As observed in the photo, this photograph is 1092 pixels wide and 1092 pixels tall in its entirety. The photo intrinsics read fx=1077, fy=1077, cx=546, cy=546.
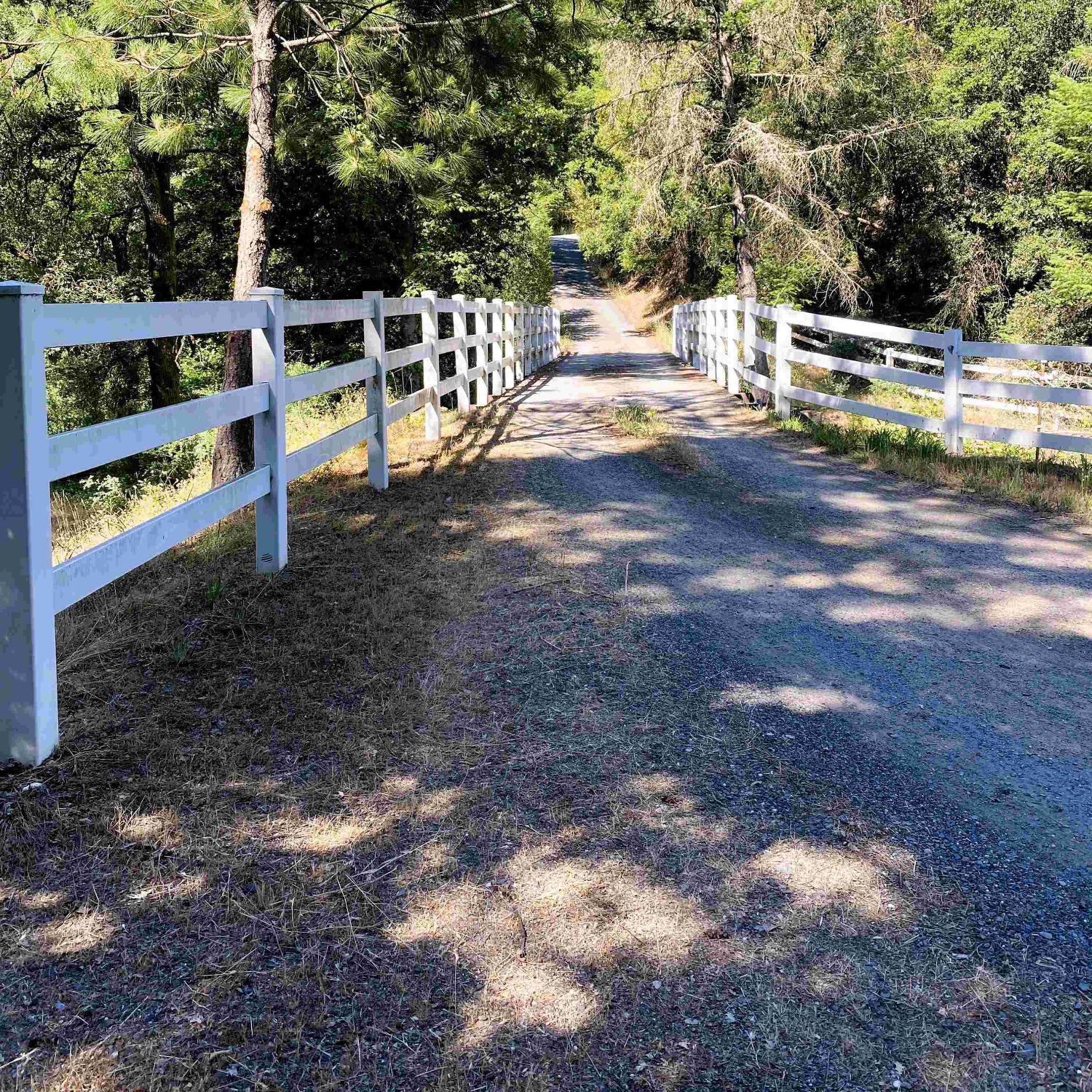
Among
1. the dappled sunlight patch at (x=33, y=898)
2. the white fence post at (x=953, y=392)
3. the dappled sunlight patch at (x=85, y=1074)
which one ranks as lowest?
the dappled sunlight patch at (x=85, y=1074)

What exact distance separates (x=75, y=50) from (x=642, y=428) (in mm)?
6372

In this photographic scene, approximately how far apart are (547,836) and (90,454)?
211 cm

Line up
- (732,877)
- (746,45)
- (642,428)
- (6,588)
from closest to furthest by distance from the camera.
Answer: (732,877) → (6,588) → (642,428) → (746,45)

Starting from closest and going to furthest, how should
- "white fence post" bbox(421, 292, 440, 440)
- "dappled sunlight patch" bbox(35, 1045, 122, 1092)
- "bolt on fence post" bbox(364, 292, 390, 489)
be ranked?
1. "dappled sunlight patch" bbox(35, 1045, 122, 1092)
2. "bolt on fence post" bbox(364, 292, 390, 489)
3. "white fence post" bbox(421, 292, 440, 440)

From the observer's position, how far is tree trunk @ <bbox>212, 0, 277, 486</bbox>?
26.2 feet

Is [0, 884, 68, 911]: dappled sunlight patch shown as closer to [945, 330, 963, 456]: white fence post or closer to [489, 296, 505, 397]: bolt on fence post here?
[945, 330, 963, 456]: white fence post

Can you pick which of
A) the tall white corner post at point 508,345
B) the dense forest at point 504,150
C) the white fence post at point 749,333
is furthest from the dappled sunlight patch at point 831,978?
the tall white corner post at point 508,345

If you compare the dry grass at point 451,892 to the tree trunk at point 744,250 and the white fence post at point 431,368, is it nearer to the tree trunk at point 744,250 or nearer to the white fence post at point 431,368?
the white fence post at point 431,368

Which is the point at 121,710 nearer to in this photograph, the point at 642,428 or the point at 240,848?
the point at 240,848

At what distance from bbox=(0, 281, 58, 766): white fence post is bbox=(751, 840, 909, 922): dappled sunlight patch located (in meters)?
2.31

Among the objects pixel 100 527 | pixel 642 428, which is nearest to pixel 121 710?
pixel 100 527

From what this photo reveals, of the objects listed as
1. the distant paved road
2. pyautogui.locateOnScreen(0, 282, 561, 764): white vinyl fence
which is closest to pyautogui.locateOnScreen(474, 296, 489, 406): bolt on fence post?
the distant paved road

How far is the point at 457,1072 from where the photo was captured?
7.49 feet

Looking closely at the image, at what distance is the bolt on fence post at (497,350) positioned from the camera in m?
16.1
